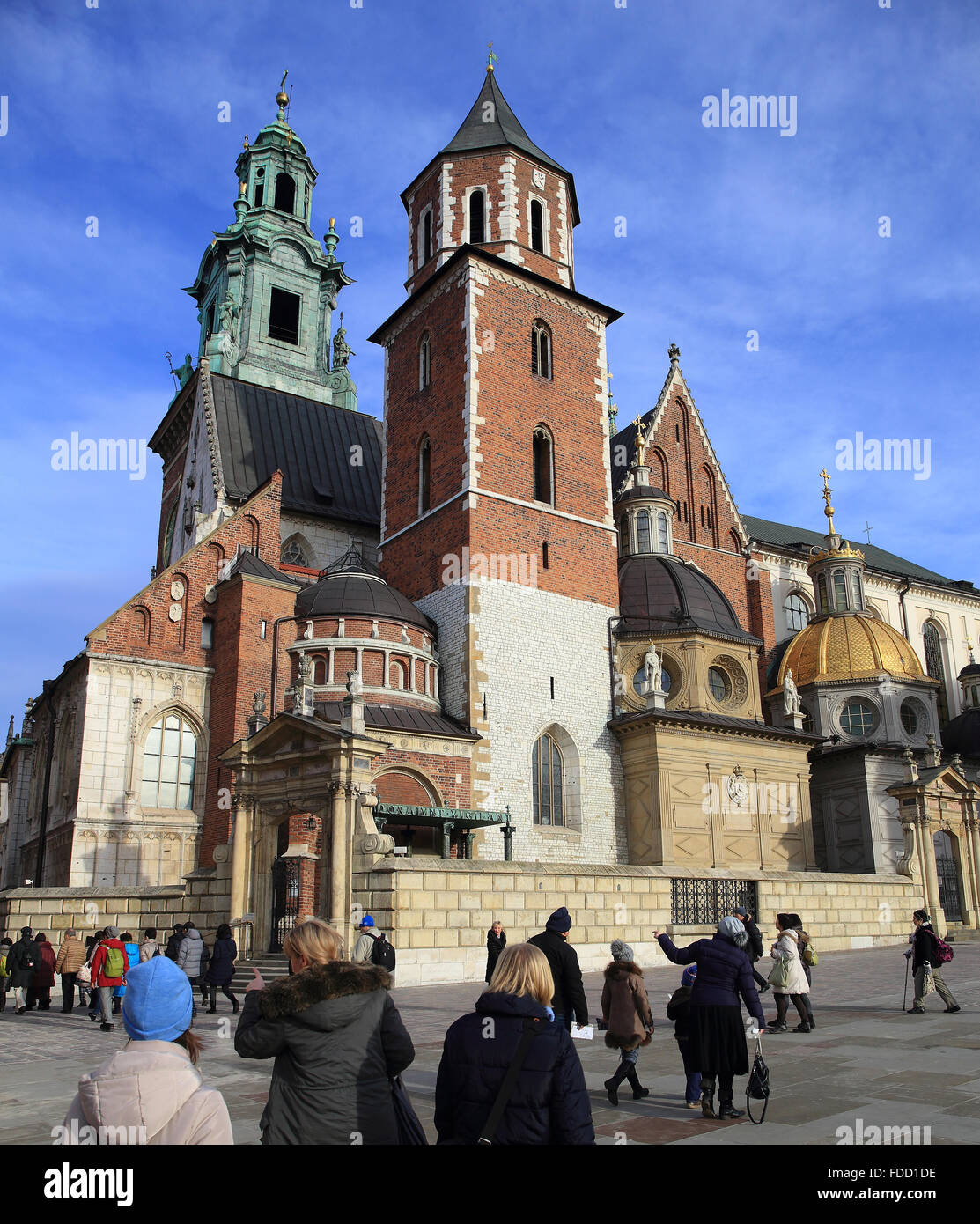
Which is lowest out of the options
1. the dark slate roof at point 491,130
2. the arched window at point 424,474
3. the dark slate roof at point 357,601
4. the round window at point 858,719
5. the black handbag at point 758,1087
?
the black handbag at point 758,1087

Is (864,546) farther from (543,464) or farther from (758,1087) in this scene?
(758,1087)

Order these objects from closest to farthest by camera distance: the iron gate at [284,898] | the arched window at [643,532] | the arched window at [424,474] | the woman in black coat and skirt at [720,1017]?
the woman in black coat and skirt at [720,1017], the iron gate at [284,898], the arched window at [424,474], the arched window at [643,532]

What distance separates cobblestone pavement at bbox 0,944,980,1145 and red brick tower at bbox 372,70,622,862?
40.5ft

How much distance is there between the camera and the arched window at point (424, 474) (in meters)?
31.6

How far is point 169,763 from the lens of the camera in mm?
26906

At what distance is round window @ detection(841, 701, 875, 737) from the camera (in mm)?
35344

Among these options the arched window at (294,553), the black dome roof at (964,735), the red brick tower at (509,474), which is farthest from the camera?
the black dome roof at (964,735)

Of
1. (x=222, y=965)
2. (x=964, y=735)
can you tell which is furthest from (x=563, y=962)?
(x=964, y=735)

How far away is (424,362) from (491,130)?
808 cm

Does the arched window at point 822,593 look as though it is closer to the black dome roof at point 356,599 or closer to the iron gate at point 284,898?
the black dome roof at point 356,599

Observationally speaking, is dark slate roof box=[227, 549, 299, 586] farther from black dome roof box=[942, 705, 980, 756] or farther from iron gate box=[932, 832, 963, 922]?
black dome roof box=[942, 705, 980, 756]

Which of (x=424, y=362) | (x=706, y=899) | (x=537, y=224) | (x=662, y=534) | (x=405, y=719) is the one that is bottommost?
(x=706, y=899)

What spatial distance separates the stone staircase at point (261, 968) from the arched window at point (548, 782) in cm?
1011

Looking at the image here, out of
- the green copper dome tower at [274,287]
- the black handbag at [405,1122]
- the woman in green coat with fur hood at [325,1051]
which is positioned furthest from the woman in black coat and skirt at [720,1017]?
the green copper dome tower at [274,287]
